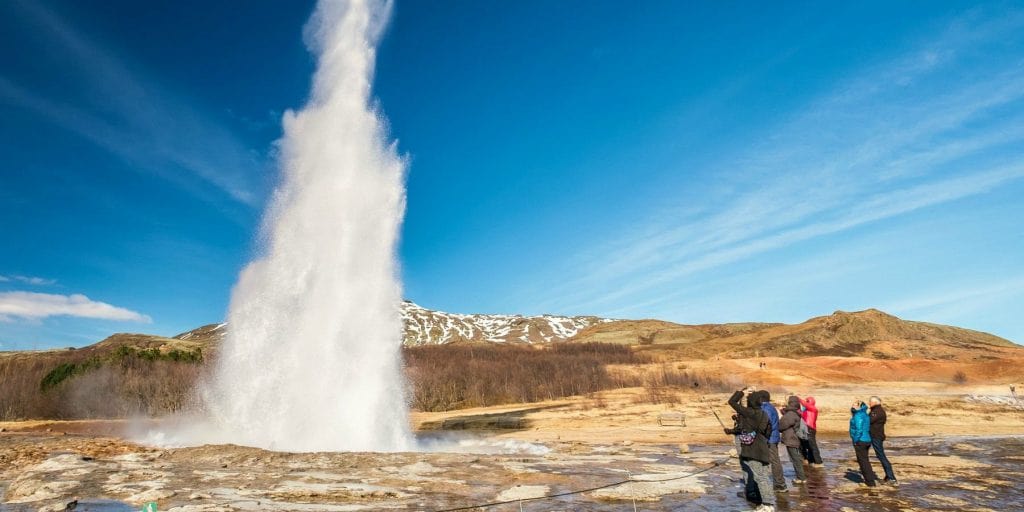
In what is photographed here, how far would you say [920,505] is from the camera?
1170cm

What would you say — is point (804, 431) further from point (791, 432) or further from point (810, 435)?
point (791, 432)

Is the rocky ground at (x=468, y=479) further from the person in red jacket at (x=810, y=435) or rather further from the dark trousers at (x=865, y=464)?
the person in red jacket at (x=810, y=435)

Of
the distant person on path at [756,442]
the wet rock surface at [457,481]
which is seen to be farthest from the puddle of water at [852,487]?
the distant person on path at [756,442]

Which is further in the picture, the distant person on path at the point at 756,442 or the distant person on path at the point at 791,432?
the distant person on path at the point at 791,432

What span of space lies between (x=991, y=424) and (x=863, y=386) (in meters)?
36.9

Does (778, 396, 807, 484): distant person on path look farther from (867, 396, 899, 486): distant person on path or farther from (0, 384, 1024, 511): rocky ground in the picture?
(867, 396, 899, 486): distant person on path

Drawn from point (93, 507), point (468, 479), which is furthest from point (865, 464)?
point (93, 507)

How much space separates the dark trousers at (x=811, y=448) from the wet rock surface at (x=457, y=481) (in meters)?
0.69

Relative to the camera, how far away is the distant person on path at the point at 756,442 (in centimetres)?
1145

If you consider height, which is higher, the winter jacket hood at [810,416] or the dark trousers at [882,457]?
the winter jacket hood at [810,416]

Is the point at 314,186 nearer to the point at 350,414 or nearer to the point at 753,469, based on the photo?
the point at 350,414

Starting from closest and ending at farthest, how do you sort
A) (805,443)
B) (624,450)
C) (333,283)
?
(805,443) < (624,450) < (333,283)

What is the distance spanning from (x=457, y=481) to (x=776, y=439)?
955 cm

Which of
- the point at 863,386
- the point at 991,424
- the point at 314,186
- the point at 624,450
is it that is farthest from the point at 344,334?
the point at 863,386
